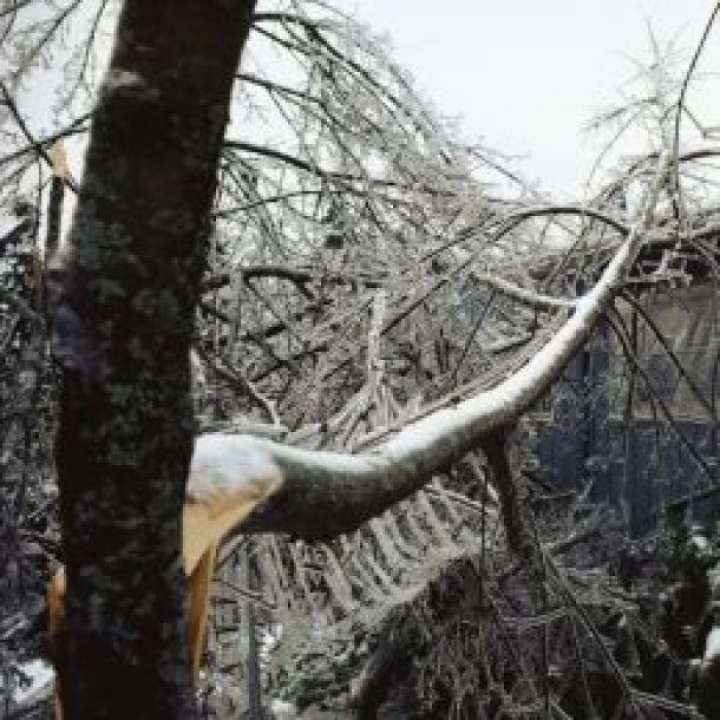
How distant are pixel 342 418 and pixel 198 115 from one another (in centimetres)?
232

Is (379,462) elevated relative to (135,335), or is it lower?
lower

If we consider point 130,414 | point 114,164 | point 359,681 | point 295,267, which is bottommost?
point 359,681

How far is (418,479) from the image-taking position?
2.28 metres

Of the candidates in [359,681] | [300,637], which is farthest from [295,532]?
[359,681]

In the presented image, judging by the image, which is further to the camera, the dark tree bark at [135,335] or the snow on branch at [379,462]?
the snow on branch at [379,462]

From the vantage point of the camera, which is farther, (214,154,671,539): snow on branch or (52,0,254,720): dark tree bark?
(214,154,671,539): snow on branch

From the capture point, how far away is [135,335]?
3.92 feet

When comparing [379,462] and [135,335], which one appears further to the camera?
[379,462]

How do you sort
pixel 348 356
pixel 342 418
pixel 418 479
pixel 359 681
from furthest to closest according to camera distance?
pixel 359 681, pixel 348 356, pixel 342 418, pixel 418 479

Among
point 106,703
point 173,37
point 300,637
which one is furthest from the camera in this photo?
point 300,637

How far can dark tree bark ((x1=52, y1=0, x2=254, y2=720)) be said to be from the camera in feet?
3.78

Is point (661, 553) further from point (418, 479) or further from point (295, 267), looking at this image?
point (418, 479)

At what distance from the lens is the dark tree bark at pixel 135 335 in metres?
1.15

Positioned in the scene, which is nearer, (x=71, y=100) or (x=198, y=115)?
(x=198, y=115)
